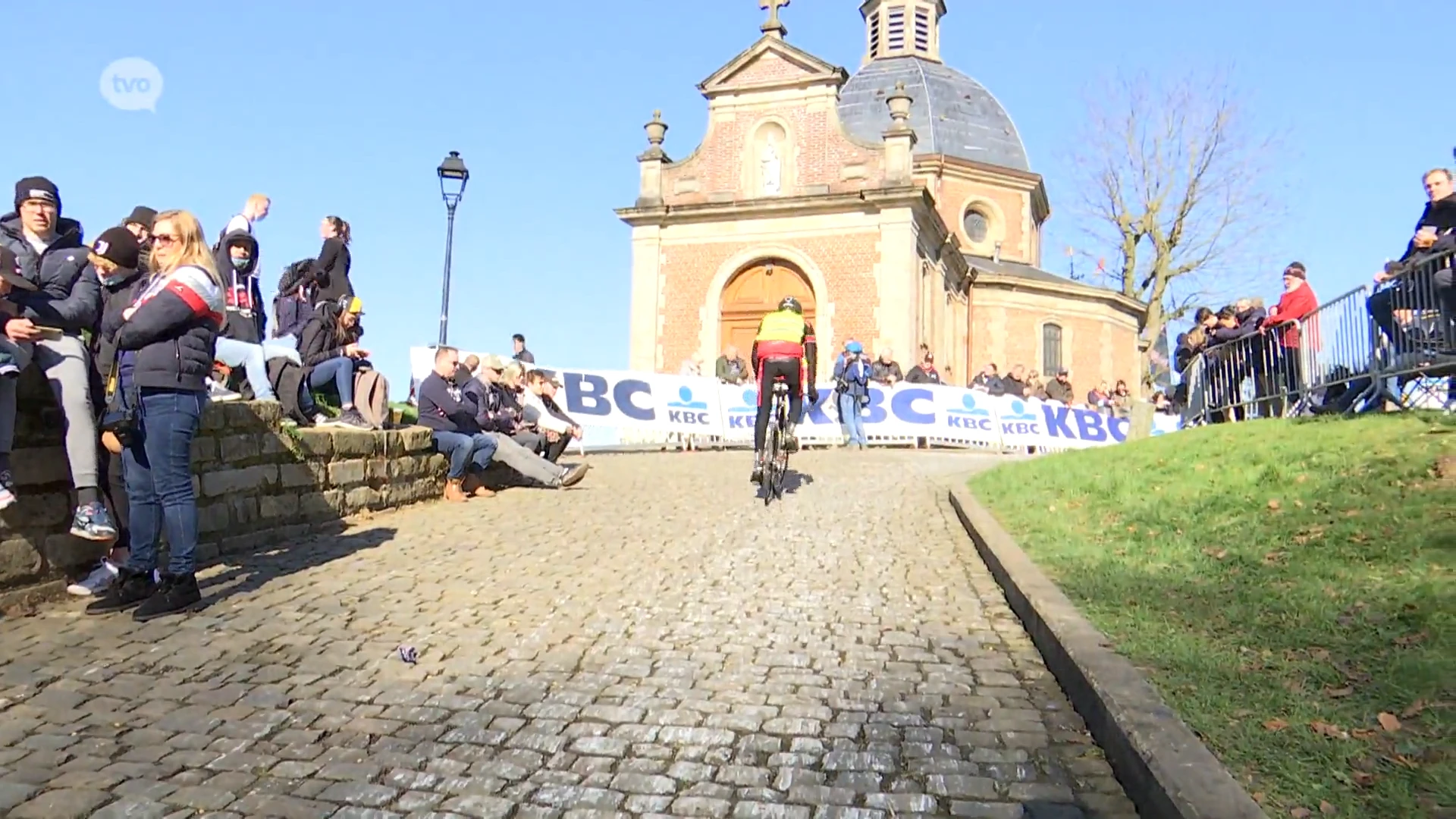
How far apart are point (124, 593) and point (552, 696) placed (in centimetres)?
281

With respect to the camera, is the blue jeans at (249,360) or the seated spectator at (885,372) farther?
the seated spectator at (885,372)

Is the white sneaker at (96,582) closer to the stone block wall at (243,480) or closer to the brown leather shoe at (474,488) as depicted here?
the stone block wall at (243,480)

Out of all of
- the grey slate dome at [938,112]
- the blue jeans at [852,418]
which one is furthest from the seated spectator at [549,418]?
the grey slate dome at [938,112]

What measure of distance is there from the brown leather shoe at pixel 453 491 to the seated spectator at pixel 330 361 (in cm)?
130

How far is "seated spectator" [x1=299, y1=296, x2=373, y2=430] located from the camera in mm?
9789

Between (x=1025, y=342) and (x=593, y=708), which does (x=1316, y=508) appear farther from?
(x=1025, y=342)

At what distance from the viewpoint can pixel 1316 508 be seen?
6.21m

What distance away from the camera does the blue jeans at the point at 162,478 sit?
5.25 meters

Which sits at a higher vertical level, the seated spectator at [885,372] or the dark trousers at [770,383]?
the seated spectator at [885,372]

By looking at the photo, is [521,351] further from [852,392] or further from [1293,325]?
[1293,325]

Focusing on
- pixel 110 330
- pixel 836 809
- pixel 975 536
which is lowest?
pixel 836 809

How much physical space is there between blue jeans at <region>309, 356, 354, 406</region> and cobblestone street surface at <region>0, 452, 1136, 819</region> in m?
2.64

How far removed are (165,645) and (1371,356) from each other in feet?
33.9

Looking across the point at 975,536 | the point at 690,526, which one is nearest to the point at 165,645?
the point at 690,526
